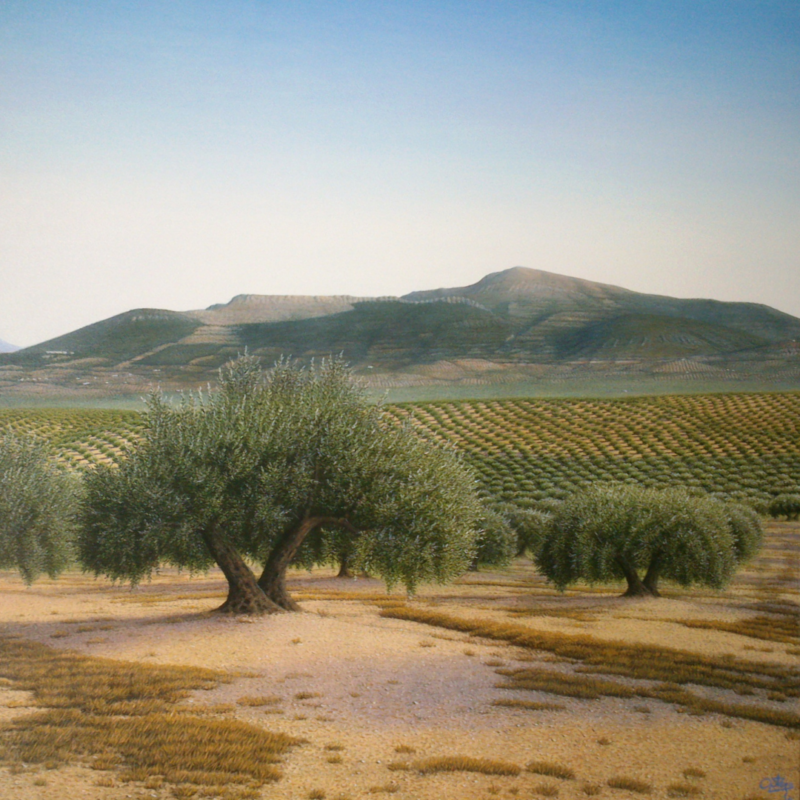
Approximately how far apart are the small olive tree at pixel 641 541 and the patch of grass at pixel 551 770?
57.9ft

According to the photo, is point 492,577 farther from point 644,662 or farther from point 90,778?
point 90,778

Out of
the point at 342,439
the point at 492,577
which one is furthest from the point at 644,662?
the point at 492,577

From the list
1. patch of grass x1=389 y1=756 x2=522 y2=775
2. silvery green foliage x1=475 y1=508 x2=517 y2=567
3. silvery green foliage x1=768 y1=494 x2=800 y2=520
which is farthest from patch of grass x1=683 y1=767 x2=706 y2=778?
silvery green foliage x1=768 y1=494 x2=800 y2=520

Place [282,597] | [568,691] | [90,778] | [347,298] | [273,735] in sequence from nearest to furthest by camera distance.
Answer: [90,778] < [273,735] < [568,691] < [282,597] < [347,298]

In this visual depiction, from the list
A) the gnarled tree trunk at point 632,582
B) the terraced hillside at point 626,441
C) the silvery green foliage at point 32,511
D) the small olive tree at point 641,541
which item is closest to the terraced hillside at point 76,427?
the silvery green foliage at point 32,511

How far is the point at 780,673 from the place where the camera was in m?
13.5

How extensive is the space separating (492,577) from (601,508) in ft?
36.5

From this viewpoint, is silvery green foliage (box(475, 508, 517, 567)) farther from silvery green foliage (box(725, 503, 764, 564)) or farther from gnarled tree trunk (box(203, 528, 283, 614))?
gnarled tree trunk (box(203, 528, 283, 614))

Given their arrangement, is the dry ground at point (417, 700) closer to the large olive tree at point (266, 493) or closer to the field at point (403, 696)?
the field at point (403, 696)

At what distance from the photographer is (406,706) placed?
12.1 metres

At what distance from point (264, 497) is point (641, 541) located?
13914mm

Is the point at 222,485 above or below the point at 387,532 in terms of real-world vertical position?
above

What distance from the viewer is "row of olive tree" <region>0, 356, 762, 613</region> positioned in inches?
781
